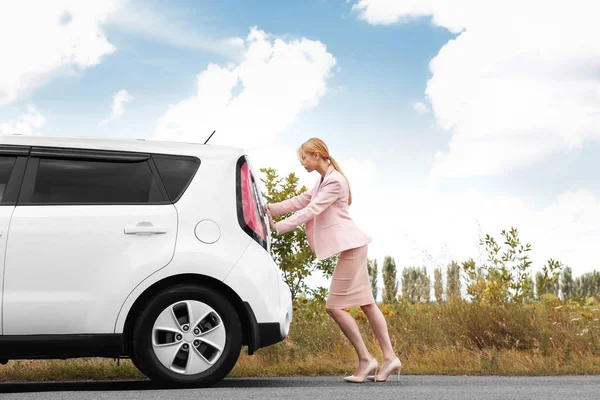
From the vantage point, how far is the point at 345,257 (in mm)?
6652

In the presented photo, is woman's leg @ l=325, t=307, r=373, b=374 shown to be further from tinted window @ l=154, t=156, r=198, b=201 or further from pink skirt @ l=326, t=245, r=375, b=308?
tinted window @ l=154, t=156, r=198, b=201

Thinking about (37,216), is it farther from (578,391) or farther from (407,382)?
(578,391)

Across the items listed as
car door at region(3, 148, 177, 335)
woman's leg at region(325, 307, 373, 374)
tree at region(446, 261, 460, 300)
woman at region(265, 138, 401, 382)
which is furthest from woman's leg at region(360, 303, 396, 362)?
tree at region(446, 261, 460, 300)

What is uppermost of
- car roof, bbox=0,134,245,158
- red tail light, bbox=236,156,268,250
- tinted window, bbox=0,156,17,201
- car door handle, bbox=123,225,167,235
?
car roof, bbox=0,134,245,158

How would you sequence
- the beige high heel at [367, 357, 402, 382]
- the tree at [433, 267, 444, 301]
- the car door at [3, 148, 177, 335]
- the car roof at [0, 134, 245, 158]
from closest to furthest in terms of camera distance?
1. the car door at [3, 148, 177, 335]
2. the car roof at [0, 134, 245, 158]
3. the beige high heel at [367, 357, 402, 382]
4. the tree at [433, 267, 444, 301]

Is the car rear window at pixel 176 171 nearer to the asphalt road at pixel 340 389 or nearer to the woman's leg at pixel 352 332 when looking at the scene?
the asphalt road at pixel 340 389

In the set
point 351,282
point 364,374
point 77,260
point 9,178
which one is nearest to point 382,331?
point 364,374

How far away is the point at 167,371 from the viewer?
575 cm

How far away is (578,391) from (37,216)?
432 cm

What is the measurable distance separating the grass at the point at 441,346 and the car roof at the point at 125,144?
2.56 metres

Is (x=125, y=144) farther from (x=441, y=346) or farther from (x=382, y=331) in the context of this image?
(x=441, y=346)

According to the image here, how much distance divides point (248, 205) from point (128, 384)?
2.06 metres

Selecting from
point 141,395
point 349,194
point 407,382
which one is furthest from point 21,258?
point 407,382

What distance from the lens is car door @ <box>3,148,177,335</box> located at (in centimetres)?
561
